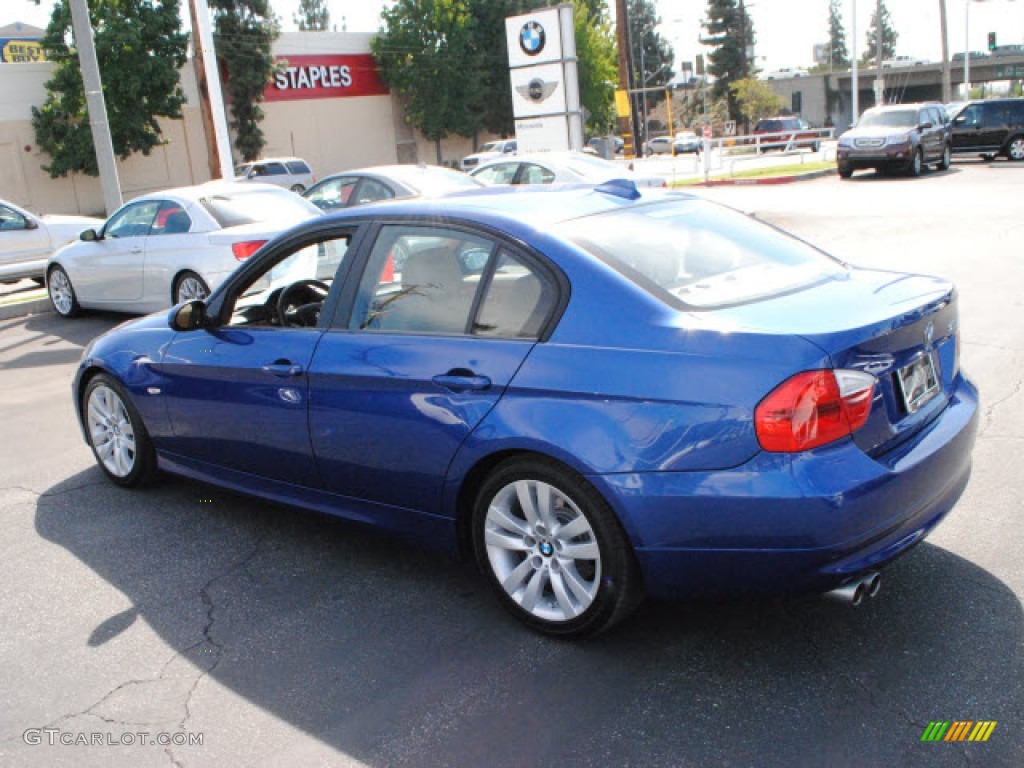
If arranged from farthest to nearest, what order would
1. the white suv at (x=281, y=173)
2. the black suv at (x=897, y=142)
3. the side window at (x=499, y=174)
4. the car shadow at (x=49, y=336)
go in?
the white suv at (x=281, y=173) → the black suv at (x=897, y=142) → the side window at (x=499, y=174) → the car shadow at (x=49, y=336)

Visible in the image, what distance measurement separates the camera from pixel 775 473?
306cm

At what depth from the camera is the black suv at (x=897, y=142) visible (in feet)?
82.9

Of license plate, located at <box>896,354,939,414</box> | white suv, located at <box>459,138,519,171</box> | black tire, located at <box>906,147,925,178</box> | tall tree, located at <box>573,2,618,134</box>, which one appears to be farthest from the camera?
tall tree, located at <box>573,2,618,134</box>

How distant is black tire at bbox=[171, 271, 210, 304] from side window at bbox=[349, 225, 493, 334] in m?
6.75

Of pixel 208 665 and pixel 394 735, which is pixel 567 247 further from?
pixel 208 665

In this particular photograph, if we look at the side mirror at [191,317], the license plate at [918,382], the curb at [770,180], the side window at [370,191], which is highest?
the side window at [370,191]

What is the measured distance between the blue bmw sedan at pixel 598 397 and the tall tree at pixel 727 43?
84.5 meters

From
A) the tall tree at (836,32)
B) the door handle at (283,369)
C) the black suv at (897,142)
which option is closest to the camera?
the door handle at (283,369)

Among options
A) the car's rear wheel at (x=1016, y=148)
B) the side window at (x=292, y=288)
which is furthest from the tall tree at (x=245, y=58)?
the side window at (x=292, y=288)

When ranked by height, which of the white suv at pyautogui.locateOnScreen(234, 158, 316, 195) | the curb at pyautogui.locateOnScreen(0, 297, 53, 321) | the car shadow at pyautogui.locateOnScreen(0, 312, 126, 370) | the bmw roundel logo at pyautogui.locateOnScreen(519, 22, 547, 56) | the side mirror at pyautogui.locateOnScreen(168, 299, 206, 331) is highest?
the bmw roundel logo at pyautogui.locateOnScreen(519, 22, 547, 56)

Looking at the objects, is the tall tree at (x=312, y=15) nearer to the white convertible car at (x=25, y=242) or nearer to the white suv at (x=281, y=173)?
the white suv at (x=281, y=173)

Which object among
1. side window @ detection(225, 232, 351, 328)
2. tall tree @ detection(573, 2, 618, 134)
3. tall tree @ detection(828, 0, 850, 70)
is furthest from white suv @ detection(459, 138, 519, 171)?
tall tree @ detection(828, 0, 850, 70)

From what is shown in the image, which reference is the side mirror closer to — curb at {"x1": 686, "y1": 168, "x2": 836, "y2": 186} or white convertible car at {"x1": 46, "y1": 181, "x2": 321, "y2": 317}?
white convertible car at {"x1": 46, "y1": 181, "x2": 321, "y2": 317}

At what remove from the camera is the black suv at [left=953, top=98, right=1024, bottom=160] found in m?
28.9
